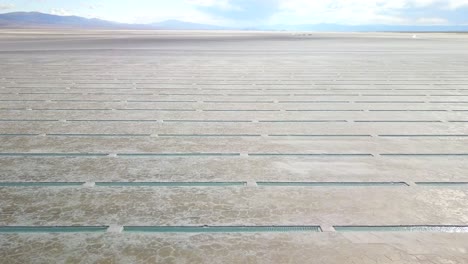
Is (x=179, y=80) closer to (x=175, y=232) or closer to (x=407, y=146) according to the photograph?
(x=407, y=146)

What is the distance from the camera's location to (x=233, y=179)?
127 inches

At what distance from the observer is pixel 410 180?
10.6 ft

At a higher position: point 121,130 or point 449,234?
point 449,234

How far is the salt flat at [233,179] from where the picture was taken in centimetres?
222

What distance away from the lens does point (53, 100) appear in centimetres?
669

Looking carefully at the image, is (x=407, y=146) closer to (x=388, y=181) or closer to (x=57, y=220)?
(x=388, y=181)

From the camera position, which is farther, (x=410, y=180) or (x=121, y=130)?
(x=121, y=130)

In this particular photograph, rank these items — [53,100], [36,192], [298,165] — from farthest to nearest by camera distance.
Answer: [53,100]
[298,165]
[36,192]

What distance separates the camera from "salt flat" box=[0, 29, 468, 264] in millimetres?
2221

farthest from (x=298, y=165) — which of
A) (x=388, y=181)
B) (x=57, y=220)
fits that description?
(x=57, y=220)

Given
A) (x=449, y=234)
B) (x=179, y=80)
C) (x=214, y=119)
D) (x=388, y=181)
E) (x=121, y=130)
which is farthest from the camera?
(x=179, y=80)

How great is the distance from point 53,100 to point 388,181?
5433mm

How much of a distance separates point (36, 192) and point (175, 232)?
1.20m

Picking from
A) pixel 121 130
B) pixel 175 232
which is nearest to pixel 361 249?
pixel 175 232
